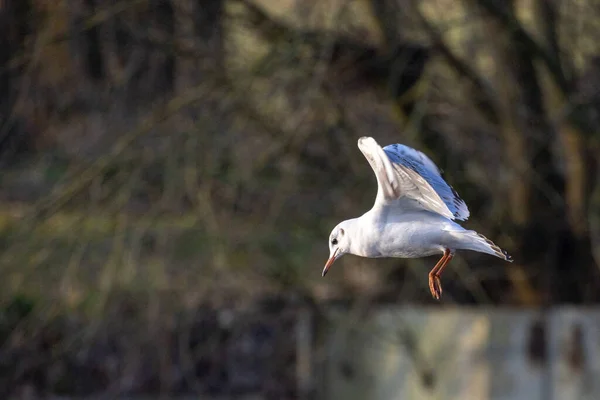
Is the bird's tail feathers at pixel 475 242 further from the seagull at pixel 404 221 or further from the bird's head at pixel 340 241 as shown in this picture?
the bird's head at pixel 340 241

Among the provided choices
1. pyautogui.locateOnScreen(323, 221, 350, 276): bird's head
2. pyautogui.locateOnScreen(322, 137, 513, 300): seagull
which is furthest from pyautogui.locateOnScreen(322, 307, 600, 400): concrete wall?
pyautogui.locateOnScreen(322, 137, 513, 300): seagull

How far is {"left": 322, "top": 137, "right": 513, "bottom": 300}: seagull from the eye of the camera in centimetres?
330

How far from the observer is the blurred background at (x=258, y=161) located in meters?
5.98

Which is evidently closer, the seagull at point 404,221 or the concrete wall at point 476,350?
the seagull at point 404,221

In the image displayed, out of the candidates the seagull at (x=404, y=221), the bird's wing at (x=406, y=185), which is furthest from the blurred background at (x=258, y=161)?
the seagull at (x=404, y=221)

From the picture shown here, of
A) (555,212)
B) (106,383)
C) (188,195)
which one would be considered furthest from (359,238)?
(106,383)

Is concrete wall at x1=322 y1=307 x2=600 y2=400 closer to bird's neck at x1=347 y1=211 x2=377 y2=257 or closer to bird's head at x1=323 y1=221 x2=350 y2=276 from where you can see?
bird's head at x1=323 y1=221 x2=350 y2=276

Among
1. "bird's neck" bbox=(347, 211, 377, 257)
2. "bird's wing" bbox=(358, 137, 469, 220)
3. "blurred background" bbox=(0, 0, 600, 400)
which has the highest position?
"bird's wing" bbox=(358, 137, 469, 220)

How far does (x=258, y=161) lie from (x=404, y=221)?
2670 millimetres

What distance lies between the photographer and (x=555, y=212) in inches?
264

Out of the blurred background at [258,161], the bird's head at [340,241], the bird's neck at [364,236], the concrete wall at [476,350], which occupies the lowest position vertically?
the concrete wall at [476,350]

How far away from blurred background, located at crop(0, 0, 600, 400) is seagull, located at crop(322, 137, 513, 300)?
2.20m

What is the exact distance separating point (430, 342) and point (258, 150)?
1.86m

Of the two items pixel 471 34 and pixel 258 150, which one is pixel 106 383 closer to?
pixel 258 150
